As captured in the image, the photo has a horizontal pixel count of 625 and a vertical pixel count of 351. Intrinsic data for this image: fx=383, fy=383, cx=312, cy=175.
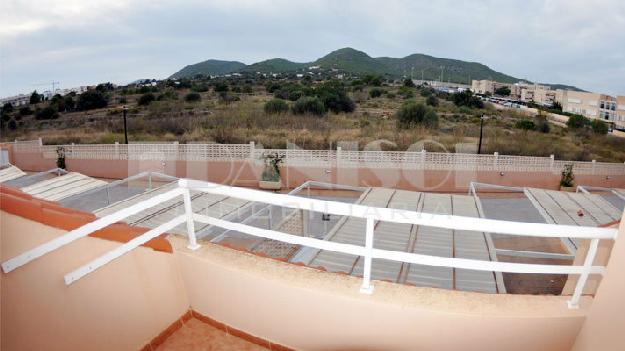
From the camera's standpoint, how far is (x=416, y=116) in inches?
750

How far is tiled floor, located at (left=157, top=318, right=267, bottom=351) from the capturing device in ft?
6.79

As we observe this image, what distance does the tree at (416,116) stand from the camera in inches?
731

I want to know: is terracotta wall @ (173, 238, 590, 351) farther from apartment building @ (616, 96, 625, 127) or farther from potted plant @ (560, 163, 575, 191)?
apartment building @ (616, 96, 625, 127)

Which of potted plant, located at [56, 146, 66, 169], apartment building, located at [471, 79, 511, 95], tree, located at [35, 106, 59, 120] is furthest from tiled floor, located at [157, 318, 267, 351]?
apartment building, located at [471, 79, 511, 95]

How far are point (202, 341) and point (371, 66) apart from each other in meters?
55.0

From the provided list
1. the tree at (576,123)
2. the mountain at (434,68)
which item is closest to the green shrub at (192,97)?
the tree at (576,123)

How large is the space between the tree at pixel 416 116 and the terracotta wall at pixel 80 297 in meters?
17.3

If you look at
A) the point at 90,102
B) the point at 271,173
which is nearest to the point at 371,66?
the point at 90,102

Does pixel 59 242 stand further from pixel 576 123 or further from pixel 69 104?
pixel 69 104

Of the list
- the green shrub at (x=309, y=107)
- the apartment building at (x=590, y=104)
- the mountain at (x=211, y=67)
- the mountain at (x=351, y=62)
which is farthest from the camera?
the mountain at (x=211, y=67)

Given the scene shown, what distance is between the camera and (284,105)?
20.7m

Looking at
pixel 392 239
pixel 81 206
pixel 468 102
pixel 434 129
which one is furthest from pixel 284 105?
pixel 392 239

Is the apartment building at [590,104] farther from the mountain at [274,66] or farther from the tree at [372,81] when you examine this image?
the mountain at [274,66]

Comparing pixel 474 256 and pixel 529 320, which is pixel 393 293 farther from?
pixel 474 256
